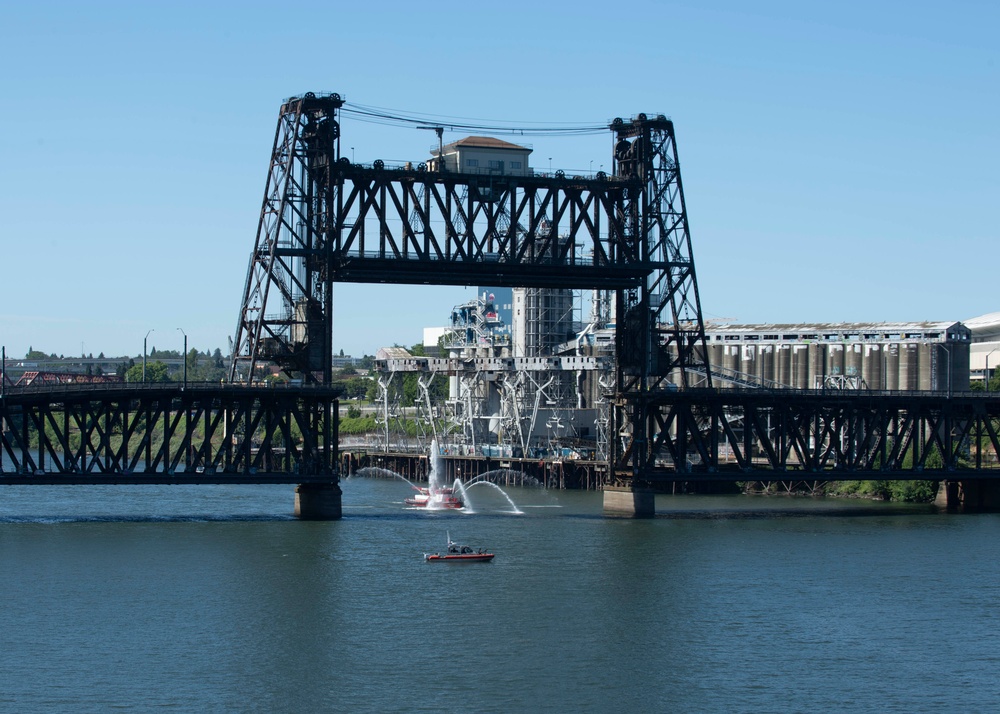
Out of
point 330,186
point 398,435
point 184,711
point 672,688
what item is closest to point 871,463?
point 330,186

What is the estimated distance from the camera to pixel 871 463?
10175 centimetres

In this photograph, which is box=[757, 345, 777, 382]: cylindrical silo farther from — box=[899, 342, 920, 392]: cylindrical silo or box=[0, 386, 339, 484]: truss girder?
box=[0, 386, 339, 484]: truss girder

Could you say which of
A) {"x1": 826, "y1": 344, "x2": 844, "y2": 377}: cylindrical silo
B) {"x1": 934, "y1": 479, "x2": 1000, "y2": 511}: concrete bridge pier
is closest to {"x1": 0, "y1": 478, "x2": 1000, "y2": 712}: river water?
{"x1": 934, "y1": 479, "x2": 1000, "y2": 511}: concrete bridge pier

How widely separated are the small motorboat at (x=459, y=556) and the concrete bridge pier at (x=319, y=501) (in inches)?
630

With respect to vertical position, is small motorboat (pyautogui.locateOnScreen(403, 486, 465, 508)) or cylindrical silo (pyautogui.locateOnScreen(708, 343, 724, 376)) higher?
cylindrical silo (pyautogui.locateOnScreen(708, 343, 724, 376))

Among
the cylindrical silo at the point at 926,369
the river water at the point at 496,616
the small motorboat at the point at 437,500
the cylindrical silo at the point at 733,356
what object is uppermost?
the cylindrical silo at the point at 733,356

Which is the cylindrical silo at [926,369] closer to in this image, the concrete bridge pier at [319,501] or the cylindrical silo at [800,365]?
the cylindrical silo at [800,365]

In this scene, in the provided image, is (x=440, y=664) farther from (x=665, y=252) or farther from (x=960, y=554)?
(x=665, y=252)

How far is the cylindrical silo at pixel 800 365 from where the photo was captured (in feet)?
554

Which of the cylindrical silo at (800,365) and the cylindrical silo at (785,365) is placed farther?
the cylindrical silo at (785,365)

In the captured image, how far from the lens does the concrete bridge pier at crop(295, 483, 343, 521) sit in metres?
90.6

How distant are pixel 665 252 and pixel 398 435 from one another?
79.2 metres

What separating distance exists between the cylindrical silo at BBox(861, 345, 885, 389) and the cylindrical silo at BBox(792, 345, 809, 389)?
8529 mm

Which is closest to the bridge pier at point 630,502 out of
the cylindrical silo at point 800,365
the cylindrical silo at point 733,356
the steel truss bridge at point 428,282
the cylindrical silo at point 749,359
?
the steel truss bridge at point 428,282
